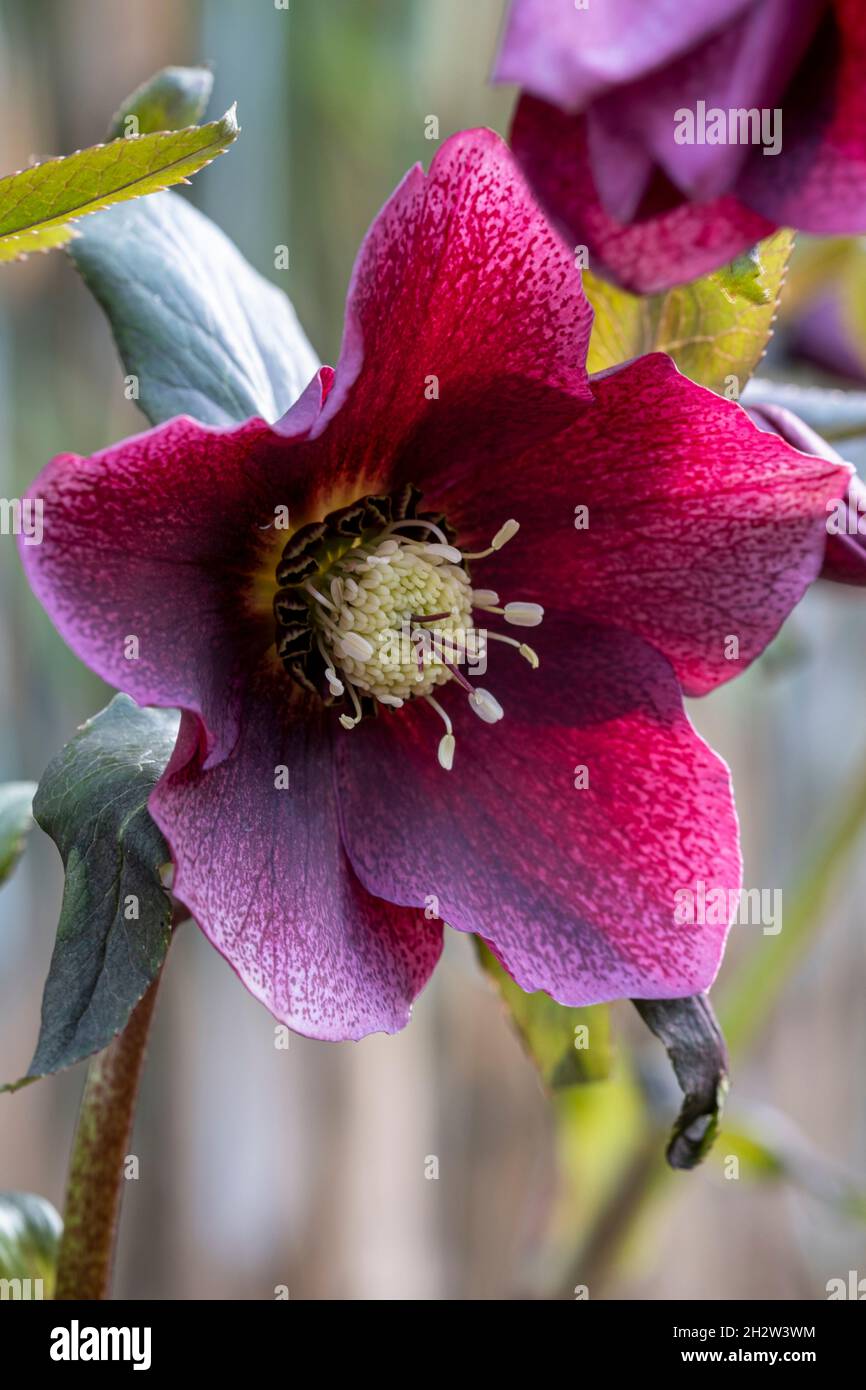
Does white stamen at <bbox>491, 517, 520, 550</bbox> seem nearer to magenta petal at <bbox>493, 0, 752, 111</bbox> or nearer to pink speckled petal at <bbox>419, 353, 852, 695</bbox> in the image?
pink speckled petal at <bbox>419, 353, 852, 695</bbox>

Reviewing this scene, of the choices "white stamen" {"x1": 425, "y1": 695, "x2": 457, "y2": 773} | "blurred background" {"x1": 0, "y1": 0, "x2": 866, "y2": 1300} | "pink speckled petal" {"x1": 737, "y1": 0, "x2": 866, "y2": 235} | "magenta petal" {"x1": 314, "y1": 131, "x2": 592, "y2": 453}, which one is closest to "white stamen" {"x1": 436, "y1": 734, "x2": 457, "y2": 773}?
"white stamen" {"x1": 425, "y1": 695, "x2": 457, "y2": 773}

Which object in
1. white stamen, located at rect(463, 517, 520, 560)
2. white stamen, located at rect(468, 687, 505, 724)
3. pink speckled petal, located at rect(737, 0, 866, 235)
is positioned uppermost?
pink speckled petal, located at rect(737, 0, 866, 235)

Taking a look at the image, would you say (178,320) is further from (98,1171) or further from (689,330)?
(98,1171)

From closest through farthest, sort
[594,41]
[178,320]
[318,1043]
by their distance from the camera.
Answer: [594,41]
[178,320]
[318,1043]

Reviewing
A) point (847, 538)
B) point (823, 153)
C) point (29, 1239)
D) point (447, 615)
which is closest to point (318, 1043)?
point (29, 1239)

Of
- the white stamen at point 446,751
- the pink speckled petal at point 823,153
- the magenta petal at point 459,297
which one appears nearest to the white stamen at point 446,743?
the white stamen at point 446,751

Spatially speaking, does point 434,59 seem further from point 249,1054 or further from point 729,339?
point 729,339
